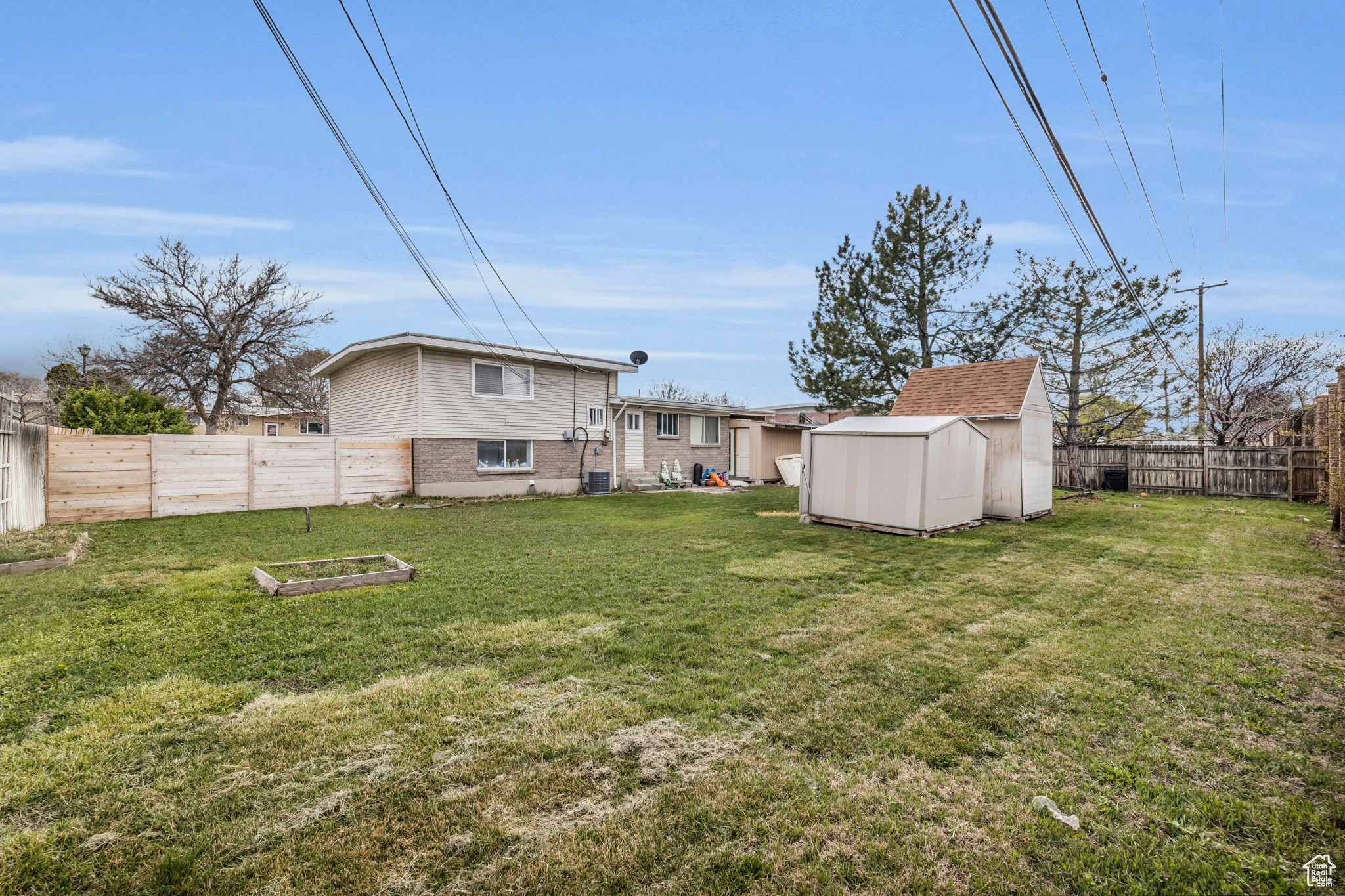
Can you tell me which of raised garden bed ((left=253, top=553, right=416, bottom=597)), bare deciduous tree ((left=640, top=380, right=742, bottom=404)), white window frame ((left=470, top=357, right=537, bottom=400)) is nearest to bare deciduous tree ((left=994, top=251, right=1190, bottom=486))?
white window frame ((left=470, top=357, right=537, bottom=400))

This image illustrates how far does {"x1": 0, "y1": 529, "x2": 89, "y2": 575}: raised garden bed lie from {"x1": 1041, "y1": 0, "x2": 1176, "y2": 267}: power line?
12032 mm

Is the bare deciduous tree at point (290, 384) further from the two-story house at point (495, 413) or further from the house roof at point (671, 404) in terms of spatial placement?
the house roof at point (671, 404)

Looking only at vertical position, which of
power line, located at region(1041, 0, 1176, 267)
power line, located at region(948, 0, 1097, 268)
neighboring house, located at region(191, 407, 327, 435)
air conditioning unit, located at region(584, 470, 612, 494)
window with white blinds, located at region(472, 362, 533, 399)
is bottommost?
air conditioning unit, located at region(584, 470, 612, 494)

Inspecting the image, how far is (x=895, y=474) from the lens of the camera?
10188 millimetres

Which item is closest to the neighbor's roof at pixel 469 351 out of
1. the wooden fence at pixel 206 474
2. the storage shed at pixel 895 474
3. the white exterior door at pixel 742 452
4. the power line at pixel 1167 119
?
the wooden fence at pixel 206 474

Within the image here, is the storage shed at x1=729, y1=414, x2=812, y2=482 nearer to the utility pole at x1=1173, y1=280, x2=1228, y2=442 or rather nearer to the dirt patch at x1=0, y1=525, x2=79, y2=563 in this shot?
the utility pole at x1=1173, y1=280, x2=1228, y2=442

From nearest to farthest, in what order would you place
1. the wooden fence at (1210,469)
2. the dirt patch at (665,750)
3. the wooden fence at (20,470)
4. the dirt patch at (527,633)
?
the dirt patch at (665,750) → the dirt patch at (527,633) → the wooden fence at (20,470) → the wooden fence at (1210,469)

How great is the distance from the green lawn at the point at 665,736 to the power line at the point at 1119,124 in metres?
5.43

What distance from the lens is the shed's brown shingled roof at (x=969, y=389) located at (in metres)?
12.5

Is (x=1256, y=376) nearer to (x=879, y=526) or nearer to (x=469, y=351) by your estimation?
(x=879, y=526)

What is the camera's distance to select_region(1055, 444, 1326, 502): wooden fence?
1592cm

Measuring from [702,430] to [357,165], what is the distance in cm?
1558

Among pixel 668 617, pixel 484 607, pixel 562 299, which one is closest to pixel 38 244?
pixel 562 299

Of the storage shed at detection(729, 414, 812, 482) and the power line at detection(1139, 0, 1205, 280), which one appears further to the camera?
the storage shed at detection(729, 414, 812, 482)
